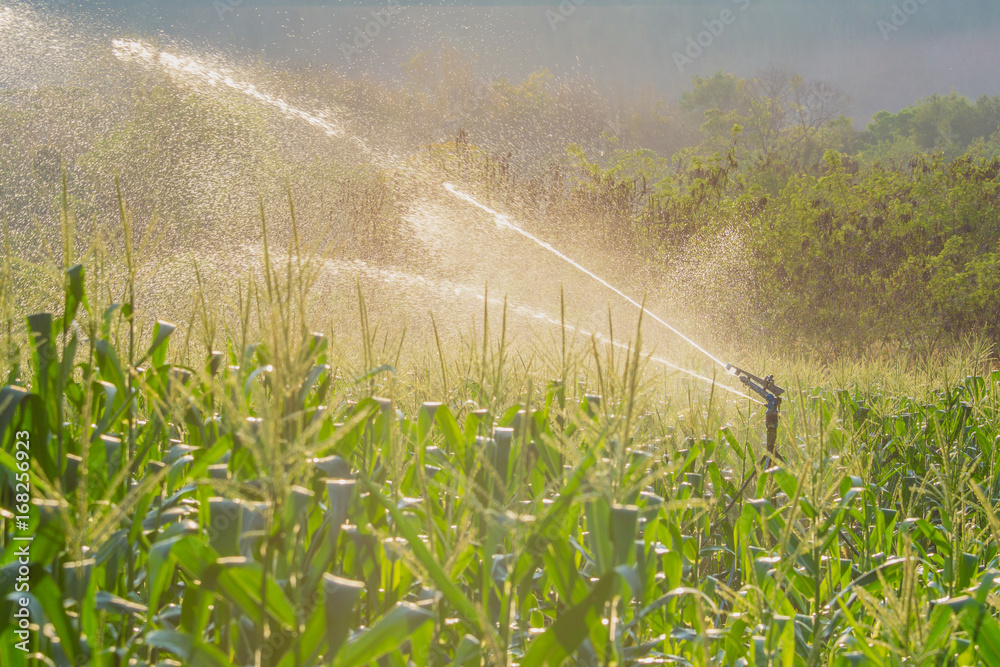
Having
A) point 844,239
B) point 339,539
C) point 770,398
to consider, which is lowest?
point 339,539

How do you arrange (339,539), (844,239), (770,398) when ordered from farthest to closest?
(844,239) → (770,398) → (339,539)

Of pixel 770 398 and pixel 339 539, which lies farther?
pixel 770 398

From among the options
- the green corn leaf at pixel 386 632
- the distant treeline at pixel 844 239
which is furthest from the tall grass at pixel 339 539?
the distant treeline at pixel 844 239

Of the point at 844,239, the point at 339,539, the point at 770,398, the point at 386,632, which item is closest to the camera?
the point at 386,632

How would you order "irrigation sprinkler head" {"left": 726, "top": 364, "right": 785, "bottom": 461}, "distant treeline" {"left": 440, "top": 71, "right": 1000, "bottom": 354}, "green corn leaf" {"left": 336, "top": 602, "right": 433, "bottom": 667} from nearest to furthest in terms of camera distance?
"green corn leaf" {"left": 336, "top": 602, "right": 433, "bottom": 667}
"irrigation sprinkler head" {"left": 726, "top": 364, "right": 785, "bottom": 461}
"distant treeline" {"left": 440, "top": 71, "right": 1000, "bottom": 354}

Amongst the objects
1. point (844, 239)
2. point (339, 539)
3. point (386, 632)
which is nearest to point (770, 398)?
point (339, 539)

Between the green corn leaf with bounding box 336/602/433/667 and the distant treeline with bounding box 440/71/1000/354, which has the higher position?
the distant treeline with bounding box 440/71/1000/354

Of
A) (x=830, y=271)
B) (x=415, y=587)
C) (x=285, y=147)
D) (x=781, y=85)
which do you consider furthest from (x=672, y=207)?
(x=781, y=85)

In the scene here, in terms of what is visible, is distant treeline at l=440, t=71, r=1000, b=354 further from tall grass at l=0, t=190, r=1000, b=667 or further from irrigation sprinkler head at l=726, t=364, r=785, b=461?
tall grass at l=0, t=190, r=1000, b=667

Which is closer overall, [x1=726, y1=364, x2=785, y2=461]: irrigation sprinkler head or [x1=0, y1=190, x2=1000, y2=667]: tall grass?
[x1=0, y1=190, x2=1000, y2=667]: tall grass

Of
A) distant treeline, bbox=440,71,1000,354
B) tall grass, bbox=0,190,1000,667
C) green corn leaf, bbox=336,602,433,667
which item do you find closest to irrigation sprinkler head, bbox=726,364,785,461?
tall grass, bbox=0,190,1000,667

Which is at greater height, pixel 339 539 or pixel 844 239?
pixel 844 239

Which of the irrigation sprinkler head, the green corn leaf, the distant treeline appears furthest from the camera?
the distant treeline

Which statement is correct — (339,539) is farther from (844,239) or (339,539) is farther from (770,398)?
(844,239)
